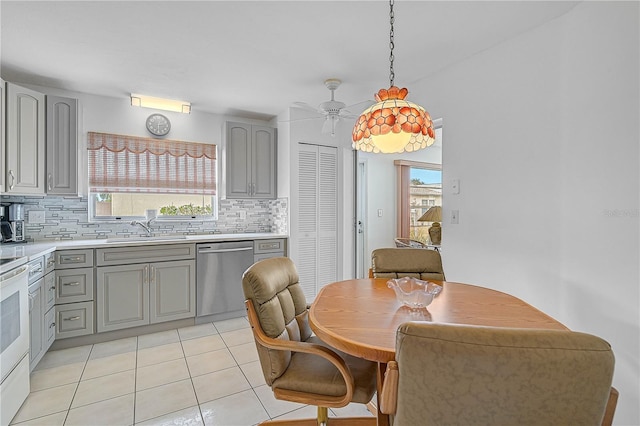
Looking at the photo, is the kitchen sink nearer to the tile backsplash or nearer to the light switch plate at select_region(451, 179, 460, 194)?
the tile backsplash

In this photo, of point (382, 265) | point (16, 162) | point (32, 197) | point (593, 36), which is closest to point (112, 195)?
point (32, 197)

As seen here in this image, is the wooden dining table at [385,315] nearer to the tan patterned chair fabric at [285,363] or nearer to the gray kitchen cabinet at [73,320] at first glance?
the tan patterned chair fabric at [285,363]

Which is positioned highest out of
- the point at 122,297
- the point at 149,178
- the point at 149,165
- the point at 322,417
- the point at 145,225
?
the point at 149,165

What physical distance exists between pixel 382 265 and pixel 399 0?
165 cm

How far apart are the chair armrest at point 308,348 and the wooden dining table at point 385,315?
3.5 inches

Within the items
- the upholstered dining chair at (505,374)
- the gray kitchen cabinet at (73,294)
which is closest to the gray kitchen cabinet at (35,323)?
the gray kitchen cabinet at (73,294)

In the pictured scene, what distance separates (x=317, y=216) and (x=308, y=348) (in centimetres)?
285

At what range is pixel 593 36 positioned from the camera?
6.20ft

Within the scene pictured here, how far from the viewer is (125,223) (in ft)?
11.9

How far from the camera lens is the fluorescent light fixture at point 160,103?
3.44m

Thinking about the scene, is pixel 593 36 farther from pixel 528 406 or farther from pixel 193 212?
pixel 193 212

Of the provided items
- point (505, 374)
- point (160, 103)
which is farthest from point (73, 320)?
point (505, 374)

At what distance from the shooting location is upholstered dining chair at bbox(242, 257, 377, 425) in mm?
1350

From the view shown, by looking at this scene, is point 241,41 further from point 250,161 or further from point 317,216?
point 317,216
